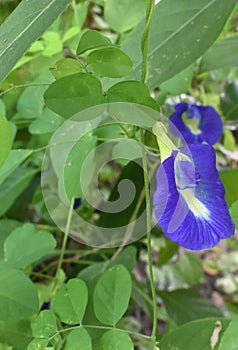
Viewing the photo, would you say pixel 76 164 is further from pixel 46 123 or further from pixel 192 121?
pixel 192 121

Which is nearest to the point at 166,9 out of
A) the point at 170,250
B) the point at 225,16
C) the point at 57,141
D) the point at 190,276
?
the point at 225,16

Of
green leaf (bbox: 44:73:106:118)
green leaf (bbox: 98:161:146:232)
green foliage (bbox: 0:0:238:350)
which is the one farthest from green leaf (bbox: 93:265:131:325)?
green leaf (bbox: 98:161:146:232)

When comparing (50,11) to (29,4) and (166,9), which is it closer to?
(29,4)

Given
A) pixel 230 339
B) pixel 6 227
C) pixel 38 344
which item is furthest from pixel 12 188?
pixel 230 339

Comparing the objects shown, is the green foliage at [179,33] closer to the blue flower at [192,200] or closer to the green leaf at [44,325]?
the blue flower at [192,200]

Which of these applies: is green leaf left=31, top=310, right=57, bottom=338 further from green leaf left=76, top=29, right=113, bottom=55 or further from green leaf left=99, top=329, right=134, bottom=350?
green leaf left=76, top=29, right=113, bottom=55

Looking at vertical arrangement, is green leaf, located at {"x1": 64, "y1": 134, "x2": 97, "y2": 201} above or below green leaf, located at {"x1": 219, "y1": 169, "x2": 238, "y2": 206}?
above

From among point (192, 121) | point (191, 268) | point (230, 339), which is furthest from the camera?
point (191, 268)
